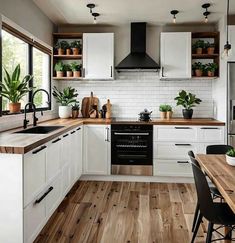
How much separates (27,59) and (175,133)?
8.06 ft

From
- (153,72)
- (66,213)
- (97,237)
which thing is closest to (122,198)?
(66,213)

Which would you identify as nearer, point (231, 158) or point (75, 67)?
point (231, 158)

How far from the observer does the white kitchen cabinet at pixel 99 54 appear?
5.02 meters

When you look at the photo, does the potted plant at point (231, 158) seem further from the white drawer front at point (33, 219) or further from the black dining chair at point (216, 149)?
the white drawer front at point (33, 219)

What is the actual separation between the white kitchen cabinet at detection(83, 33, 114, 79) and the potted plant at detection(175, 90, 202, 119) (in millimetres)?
1212

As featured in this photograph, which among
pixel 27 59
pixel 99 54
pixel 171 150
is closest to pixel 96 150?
pixel 171 150

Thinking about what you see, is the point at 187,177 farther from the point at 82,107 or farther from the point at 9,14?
the point at 9,14

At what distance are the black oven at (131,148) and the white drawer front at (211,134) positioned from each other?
0.78 meters

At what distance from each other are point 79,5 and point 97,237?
10.2 feet

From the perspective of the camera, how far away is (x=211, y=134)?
15.0 feet

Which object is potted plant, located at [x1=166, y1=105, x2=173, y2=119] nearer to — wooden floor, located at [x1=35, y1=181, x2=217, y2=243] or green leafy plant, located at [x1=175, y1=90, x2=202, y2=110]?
green leafy plant, located at [x1=175, y1=90, x2=202, y2=110]

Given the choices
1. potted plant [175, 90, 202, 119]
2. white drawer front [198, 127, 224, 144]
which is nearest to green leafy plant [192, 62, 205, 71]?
potted plant [175, 90, 202, 119]

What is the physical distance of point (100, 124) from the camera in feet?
15.4

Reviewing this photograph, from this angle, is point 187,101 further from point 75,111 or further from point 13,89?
point 13,89
